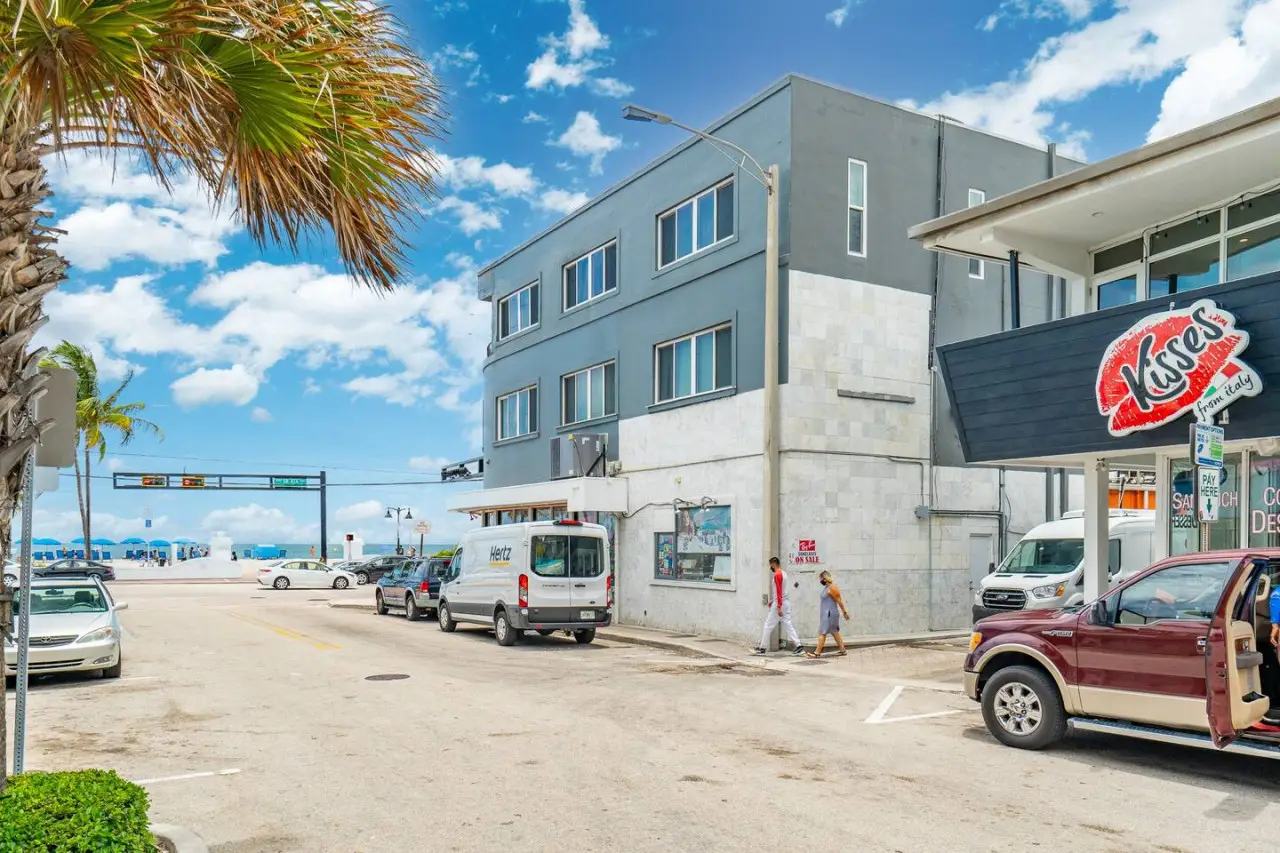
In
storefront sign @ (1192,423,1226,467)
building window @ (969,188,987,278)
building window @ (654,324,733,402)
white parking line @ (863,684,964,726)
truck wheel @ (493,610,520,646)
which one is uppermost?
building window @ (969,188,987,278)

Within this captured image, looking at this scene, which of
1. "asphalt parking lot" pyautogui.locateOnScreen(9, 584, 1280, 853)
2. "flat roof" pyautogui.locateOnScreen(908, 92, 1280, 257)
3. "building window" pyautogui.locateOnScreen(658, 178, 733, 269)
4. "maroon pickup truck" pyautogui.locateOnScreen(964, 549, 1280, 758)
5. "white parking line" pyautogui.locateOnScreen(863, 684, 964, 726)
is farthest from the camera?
"building window" pyautogui.locateOnScreen(658, 178, 733, 269)

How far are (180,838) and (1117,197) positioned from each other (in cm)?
1291

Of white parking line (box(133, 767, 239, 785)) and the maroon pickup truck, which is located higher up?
the maroon pickup truck

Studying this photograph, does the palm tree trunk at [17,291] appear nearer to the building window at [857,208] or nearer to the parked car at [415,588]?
the building window at [857,208]

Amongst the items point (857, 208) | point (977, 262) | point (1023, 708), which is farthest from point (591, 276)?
point (1023, 708)

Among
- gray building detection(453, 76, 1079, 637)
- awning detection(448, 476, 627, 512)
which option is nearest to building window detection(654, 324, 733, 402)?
gray building detection(453, 76, 1079, 637)

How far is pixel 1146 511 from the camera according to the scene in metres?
21.0

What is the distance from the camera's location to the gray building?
1952 centimetres

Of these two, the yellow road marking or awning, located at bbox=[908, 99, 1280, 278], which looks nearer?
awning, located at bbox=[908, 99, 1280, 278]

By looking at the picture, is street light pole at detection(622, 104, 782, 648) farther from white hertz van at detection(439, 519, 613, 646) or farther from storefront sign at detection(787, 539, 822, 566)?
white hertz van at detection(439, 519, 613, 646)

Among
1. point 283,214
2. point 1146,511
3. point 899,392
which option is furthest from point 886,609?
point 283,214

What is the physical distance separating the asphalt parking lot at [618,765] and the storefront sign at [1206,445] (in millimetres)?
2774

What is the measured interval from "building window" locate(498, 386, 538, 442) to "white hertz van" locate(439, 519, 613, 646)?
28.7 ft

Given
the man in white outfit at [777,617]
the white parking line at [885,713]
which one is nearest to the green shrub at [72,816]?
→ the white parking line at [885,713]
